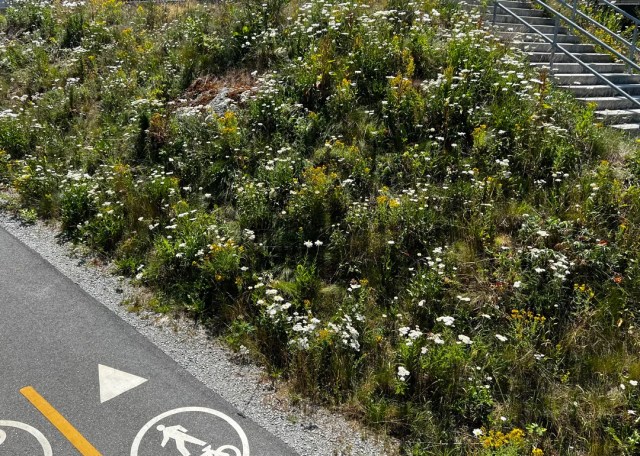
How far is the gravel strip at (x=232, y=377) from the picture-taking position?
5.47m

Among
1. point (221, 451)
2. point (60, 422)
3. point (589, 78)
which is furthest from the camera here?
point (589, 78)

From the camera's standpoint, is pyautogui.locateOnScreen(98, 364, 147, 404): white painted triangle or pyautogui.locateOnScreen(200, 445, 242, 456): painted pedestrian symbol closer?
pyautogui.locateOnScreen(200, 445, 242, 456): painted pedestrian symbol

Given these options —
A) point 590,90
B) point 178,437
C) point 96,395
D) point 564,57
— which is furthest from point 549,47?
point 96,395

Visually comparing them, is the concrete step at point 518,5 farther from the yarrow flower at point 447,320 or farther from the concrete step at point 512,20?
the yarrow flower at point 447,320

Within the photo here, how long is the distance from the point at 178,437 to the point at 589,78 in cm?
1012

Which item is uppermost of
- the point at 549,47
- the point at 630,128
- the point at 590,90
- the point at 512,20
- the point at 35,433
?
the point at 512,20

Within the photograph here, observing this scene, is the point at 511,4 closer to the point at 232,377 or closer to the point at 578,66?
the point at 578,66

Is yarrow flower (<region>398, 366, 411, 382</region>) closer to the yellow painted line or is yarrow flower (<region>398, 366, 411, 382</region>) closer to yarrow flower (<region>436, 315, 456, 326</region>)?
yarrow flower (<region>436, 315, 456, 326</region>)

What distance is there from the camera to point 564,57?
11.2 meters

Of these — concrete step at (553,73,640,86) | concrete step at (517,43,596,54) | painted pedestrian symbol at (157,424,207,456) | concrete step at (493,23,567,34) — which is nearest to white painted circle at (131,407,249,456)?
painted pedestrian symbol at (157,424,207,456)

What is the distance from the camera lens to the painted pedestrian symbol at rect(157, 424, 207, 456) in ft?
17.4

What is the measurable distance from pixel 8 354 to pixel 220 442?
3.06 metres

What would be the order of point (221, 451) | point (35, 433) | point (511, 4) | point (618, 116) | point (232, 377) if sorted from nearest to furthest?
point (221, 451) → point (35, 433) → point (232, 377) → point (618, 116) → point (511, 4)

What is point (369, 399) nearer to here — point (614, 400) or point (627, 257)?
point (614, 400)
